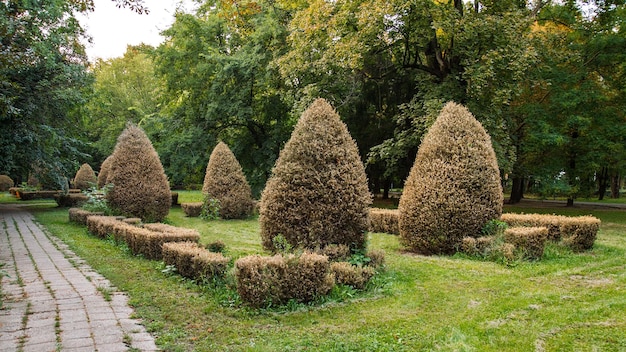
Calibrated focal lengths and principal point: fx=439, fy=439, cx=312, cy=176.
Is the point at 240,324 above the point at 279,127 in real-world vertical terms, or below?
below

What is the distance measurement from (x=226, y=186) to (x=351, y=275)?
442 inches

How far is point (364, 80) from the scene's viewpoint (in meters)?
20.4

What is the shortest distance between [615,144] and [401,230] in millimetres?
A: 11235

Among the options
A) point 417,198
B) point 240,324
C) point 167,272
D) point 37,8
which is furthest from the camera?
point 37,8

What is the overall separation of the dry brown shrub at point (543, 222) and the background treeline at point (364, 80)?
447 cm

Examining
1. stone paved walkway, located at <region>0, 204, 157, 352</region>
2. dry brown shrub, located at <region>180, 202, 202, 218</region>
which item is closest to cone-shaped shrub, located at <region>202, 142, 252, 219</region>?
dry brown shrub, located at <region>180, 202, 202, 218</region>

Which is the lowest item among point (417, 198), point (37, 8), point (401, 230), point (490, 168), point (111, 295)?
point (111, 295)

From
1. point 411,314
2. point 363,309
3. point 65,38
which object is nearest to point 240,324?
point 363,309

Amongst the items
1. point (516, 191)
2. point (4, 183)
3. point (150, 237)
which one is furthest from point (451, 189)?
point (4, 183)

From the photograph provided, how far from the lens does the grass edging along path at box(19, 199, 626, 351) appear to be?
4.23 metres

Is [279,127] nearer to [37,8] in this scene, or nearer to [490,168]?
[37,8]

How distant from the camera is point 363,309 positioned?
522 centimetres

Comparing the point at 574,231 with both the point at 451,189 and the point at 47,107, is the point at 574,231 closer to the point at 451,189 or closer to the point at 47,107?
the point at 451,189

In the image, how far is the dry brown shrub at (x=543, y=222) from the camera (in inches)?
375
